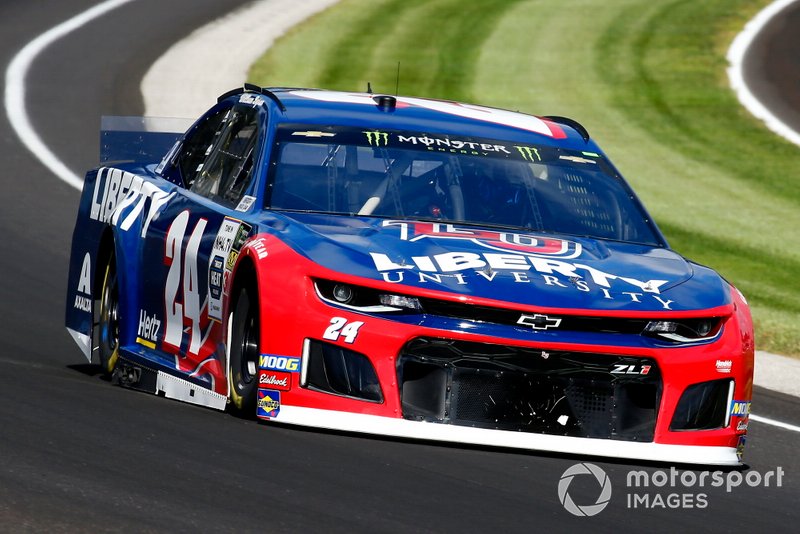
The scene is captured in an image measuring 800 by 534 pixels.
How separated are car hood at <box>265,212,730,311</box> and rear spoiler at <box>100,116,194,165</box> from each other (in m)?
2.88

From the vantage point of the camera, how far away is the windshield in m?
7.25

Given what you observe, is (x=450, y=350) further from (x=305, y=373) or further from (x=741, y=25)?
(x=741, y=25)

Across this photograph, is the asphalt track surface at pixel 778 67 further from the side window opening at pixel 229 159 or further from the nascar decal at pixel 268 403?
the nascar decal at pixel 268 403

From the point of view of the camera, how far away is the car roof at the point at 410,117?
7656 millimetres

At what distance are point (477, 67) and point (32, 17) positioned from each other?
7368mm

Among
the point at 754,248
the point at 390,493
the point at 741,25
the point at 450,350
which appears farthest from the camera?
the point at 741,25

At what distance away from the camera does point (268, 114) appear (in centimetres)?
765

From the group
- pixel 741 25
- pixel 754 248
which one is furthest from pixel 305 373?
pixel 741 25

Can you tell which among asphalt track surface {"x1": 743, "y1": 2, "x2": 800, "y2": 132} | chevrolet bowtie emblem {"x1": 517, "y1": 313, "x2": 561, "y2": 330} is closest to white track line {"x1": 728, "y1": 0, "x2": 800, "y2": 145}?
asphalt track surface {"x1": 743, "y1": 2, "x2": 800, "y2": 132}

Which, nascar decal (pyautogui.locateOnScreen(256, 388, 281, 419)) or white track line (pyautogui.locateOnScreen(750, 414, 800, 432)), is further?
white track line (pyautogui.locateOnScreen(750, 414, 800, 432))

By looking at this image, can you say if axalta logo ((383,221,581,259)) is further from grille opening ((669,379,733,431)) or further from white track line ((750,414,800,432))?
white track line ((750,414,800,432))

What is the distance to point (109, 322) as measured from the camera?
8617 millimetres

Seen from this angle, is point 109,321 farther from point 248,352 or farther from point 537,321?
point 537,321

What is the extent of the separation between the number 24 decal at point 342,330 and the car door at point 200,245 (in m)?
0.84
